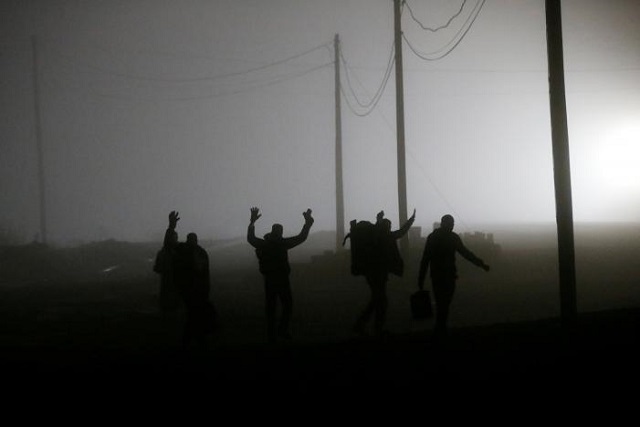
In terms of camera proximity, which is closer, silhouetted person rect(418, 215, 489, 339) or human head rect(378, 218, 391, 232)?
silhouetted person rect(418, 215, 489, 339)

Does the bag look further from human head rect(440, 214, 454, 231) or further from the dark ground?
human head rect(440, 214, 454, 231)

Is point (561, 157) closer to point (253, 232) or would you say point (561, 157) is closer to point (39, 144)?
A: point (253, 232)

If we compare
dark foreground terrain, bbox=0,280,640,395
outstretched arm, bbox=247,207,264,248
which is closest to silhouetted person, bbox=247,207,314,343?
outstretched arm, bbox=247,207,264,248

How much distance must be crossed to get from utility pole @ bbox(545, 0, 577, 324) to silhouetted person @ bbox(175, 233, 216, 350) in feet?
17.4

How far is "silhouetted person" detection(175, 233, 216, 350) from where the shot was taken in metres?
10.2

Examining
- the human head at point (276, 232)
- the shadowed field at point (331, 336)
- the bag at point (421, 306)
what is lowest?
the shadowed field at point (331, 336)

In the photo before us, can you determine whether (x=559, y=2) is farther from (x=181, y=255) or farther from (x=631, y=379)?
(x=181, y=255)

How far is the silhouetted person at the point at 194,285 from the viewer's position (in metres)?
10.2

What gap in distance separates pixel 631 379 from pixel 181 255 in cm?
615

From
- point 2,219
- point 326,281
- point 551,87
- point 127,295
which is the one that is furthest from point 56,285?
point 2,219

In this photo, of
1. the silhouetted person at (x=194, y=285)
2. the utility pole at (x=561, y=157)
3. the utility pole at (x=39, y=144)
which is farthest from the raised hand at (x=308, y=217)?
the utility pole at (x=39, y=144)

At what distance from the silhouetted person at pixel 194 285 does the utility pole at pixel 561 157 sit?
209 inches

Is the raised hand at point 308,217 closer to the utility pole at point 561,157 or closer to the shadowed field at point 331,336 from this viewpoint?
the shadowed field at point 331,336

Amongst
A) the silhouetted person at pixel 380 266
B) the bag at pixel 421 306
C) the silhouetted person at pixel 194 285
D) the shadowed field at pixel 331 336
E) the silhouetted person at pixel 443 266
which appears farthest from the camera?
the bag at pixel 421 306
